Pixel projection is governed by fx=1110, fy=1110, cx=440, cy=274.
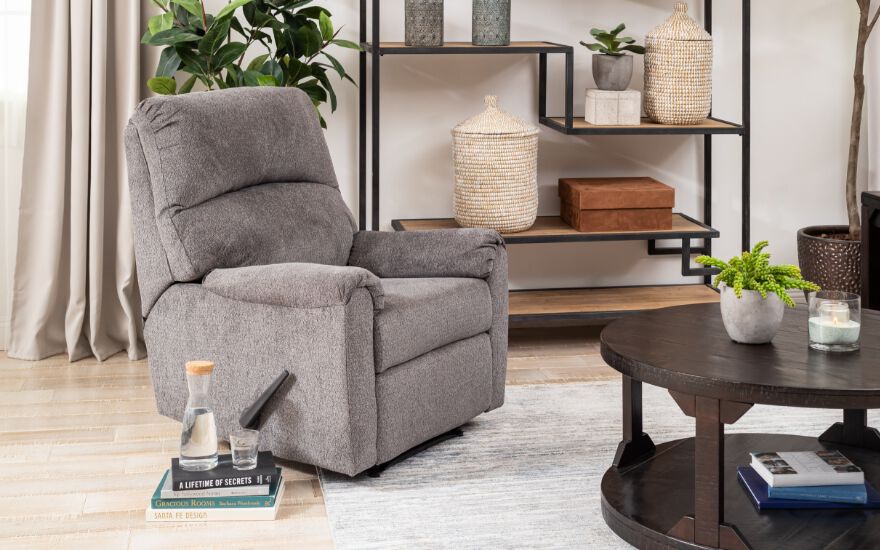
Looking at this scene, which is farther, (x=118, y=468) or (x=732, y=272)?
(x=118, y=468)

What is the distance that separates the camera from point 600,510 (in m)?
2.46

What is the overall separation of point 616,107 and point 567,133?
0.21 metres

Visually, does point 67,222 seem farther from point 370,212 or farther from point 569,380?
point 569,380

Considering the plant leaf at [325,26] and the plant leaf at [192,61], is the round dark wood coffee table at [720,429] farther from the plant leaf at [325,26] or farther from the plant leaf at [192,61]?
the plant leaf at [192,61]

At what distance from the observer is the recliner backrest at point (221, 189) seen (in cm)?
272

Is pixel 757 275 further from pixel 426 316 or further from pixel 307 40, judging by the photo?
pixel 307 40

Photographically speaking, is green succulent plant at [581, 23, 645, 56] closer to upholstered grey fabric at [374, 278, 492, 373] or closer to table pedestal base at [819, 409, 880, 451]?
upholstered grey fabric at [374, 278, 492, 373]

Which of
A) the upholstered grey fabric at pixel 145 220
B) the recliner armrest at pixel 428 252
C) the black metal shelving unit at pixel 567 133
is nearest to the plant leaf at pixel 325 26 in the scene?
the black metal shelving unit at pixel 567 133

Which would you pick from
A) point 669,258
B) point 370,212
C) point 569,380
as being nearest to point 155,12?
point 370,212

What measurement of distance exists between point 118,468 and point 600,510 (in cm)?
119

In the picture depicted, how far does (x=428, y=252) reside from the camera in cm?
304

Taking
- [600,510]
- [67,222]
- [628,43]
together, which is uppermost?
[628,43]

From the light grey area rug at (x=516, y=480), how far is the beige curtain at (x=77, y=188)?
1.47 metres

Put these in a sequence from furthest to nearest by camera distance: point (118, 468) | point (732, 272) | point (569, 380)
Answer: point (569, 380), point (118, 468), point (732, 272)
